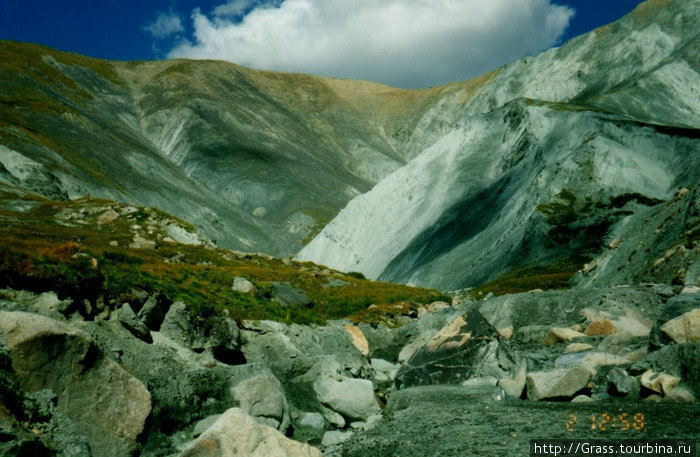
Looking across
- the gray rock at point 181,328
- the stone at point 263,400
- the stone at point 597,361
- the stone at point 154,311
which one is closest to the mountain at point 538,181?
the stone at point 597,361

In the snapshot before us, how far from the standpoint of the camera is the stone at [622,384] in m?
11.1

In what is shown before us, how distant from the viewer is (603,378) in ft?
40.7

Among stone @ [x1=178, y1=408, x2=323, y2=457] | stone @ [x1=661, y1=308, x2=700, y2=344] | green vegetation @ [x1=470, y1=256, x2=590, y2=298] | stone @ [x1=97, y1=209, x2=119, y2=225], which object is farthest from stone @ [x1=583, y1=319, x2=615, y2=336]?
stone @ [x1=97, y1=209, x2=119, y2=225]

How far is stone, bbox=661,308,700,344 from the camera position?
11.6 meters

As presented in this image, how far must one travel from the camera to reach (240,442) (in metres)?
9.22

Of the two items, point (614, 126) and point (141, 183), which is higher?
Result: point (614, 126)

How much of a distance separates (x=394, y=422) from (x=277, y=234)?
116230 millimetres

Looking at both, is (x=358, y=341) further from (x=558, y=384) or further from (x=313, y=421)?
(x=558, y=384)

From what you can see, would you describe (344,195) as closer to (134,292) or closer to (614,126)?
(614,126)

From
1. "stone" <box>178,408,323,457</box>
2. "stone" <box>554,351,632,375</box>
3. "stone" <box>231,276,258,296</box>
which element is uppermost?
"stone" <box>231,276,258,296</box>

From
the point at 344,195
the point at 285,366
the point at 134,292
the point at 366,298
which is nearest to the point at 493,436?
the point at 285,366

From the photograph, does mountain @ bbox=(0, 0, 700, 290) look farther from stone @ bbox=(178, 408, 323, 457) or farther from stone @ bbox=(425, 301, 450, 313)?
stone @ bbox=(178, 408, 323, 457)

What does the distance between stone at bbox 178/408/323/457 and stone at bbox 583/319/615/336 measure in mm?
13463

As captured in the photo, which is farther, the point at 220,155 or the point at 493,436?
the point at 220,155
